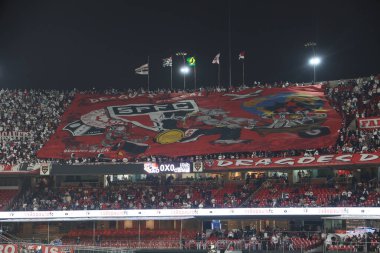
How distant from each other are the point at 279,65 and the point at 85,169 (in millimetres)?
33378

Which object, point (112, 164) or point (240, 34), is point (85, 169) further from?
point (240, 34)

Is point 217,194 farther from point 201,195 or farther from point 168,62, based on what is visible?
point 168,62

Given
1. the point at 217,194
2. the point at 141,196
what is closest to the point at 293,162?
the point at 217,194

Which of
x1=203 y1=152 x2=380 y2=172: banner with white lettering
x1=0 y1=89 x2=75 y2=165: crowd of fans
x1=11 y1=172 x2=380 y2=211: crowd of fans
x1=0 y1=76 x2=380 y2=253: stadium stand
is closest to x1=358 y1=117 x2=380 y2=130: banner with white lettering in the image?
x1=0 y1=76 x2=380 y2=253: stadium stand

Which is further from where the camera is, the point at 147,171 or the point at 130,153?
the point at 130,153

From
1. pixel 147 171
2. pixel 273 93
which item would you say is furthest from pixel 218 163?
pixel 273 93

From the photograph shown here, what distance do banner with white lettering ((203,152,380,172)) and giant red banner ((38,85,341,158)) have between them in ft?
11.4

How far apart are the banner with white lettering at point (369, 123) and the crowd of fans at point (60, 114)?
2.56 ft

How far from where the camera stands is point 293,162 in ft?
170

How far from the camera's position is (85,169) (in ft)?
185

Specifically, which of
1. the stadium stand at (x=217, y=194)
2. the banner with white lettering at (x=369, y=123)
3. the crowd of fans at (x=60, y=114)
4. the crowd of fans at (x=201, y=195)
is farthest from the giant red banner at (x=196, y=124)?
the crowd of fans at (x=201, y=195)

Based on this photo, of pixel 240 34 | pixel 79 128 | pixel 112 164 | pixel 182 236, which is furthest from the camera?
pixel 240 34

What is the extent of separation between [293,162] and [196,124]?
14.8m

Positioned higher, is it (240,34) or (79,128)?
(240,34)
